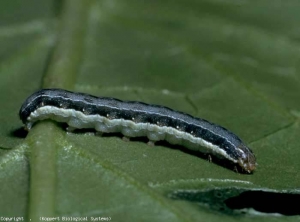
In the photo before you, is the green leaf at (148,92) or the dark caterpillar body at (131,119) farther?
the dark caterpillar body at (131,119)

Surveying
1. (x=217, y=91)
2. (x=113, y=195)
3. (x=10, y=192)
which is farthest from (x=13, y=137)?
(x=217, y=91)

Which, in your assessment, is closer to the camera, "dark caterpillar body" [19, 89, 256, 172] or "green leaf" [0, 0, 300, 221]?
"green leaf" [0, 0, 300, 221]

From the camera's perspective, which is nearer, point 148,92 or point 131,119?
point 131,119

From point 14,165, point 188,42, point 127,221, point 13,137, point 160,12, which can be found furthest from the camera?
point 160,12

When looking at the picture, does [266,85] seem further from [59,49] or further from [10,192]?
[10,192]
